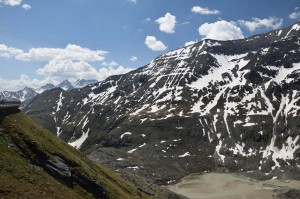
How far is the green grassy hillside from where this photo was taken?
4462 cm

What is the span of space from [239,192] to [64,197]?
162 meters

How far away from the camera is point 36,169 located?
50.7 metres

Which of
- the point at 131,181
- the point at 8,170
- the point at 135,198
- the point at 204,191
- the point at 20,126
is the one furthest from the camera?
the point at 204,191

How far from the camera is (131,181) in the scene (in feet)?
336

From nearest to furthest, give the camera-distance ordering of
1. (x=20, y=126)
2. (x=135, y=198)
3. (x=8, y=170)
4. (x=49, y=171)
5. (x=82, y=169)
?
(x=8, y=170) → (x=49, y=171) → (x=20, y=126) → (x=82, y=169) → (x=135, y=198)

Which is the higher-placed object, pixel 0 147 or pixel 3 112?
pixel 3 112

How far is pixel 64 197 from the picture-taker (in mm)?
49031

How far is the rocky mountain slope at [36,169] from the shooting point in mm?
44688

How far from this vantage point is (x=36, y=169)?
50.7m

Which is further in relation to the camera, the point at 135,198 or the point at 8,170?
the point at 135,198

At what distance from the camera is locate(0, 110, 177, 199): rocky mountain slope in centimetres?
4469

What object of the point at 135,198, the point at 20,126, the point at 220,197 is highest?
the point at 20,126

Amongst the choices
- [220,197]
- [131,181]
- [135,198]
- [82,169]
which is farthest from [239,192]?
[82,169]

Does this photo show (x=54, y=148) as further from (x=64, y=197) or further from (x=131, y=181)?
(x=131, y=181)
